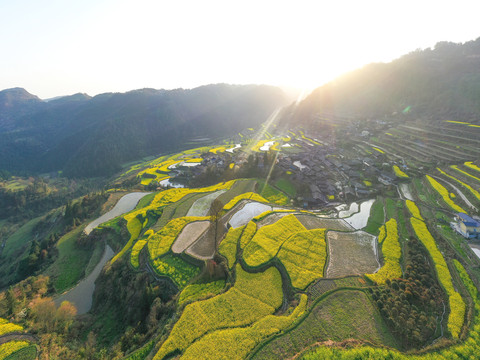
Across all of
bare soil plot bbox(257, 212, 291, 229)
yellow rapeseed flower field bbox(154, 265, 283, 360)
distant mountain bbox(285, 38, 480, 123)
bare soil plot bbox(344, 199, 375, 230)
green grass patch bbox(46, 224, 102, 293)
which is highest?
distant mountain bbox(285, 38, 480, 123)

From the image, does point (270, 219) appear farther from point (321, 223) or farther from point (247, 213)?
point (321, 223)

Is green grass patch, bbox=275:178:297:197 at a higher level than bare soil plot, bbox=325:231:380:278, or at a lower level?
lower

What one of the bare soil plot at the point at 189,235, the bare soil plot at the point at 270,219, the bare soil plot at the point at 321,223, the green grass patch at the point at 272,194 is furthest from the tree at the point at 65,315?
the green grass patch at the point at 272,194

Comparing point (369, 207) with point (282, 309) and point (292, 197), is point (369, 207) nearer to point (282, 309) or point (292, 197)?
point (292, 197)

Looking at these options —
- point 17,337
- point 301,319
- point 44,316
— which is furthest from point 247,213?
point 17,337

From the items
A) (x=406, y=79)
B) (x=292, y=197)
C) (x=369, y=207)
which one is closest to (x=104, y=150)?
(x=292, y=197)

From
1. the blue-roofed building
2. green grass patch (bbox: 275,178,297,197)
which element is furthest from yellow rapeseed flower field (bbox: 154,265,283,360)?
green grass patch (bbox: 275,178,297,197)

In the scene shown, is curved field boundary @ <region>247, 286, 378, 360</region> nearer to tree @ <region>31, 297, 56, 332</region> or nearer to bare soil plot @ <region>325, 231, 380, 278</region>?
bare soil plot @ <region>325, 231, 380, 278</region>

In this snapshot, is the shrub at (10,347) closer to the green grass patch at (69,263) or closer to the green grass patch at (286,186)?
the green grass patch at (69,263)

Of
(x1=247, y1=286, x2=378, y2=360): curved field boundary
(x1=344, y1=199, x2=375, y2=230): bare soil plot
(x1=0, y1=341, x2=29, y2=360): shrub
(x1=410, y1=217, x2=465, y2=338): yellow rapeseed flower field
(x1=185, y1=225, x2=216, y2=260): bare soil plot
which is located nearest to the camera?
(x1=247, y1=286, x2=378, y2=360): curved field boundary
